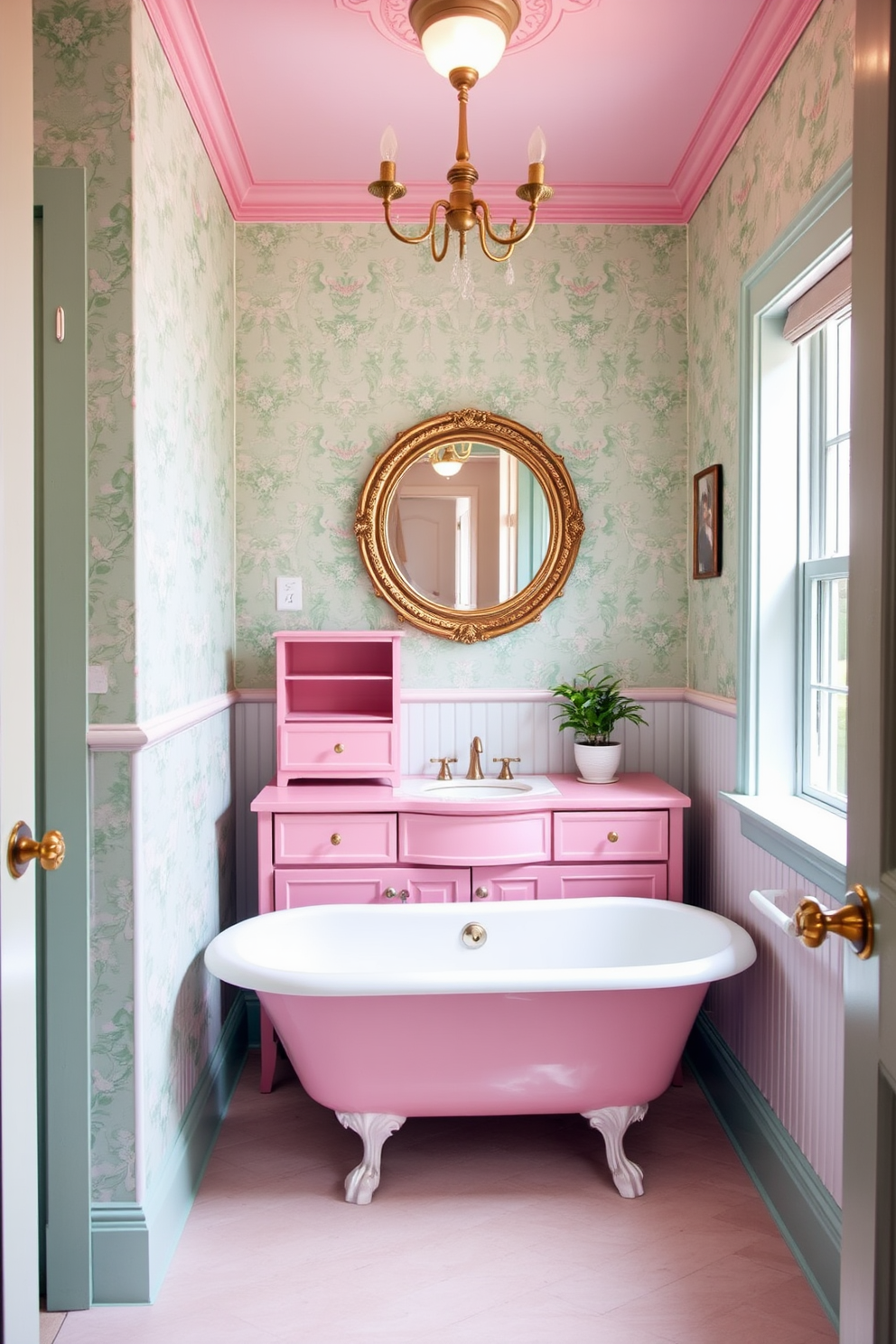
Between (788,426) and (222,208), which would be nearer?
(788,426)

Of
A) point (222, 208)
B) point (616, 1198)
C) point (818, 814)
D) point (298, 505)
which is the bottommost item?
point (616, 1198)

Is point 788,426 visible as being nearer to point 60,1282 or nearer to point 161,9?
point 161,9

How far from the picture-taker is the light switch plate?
3.24 metres

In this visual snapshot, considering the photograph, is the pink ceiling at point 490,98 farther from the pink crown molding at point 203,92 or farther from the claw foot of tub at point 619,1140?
the claw foot of tub at point 619,1140

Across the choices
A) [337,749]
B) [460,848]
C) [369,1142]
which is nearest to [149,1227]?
[369,1142]

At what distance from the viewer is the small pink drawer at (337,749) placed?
9.70 feet

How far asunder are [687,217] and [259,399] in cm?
155

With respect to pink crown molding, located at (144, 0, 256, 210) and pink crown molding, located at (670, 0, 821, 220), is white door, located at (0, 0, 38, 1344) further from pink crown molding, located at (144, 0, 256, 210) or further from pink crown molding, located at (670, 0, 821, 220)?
pink crown molding, located at (670, 0, 821, 220)

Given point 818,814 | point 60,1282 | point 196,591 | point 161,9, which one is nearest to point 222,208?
point 161,9

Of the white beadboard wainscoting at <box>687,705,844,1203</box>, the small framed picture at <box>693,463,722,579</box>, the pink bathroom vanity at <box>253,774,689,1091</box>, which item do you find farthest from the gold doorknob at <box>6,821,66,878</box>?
the small framed picture at <box>693,463,722,579</box>

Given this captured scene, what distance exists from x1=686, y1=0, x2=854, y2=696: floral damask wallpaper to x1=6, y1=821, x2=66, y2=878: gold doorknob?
1.90 m

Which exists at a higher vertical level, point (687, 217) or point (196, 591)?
point (687, 217)

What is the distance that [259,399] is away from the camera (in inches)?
127

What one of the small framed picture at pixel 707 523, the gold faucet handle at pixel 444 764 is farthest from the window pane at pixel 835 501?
the gold faucet handle at pixel 444 764
